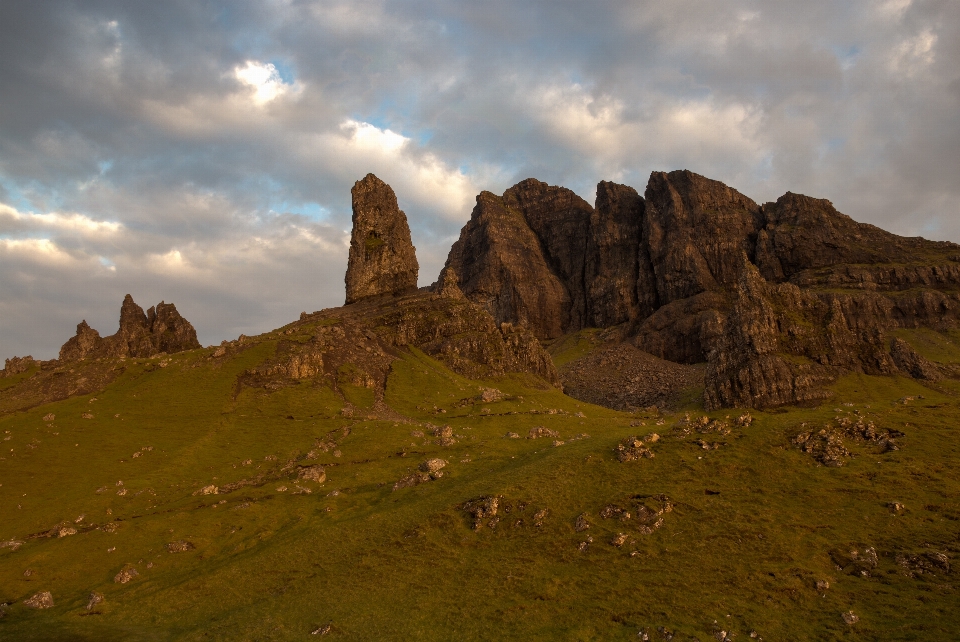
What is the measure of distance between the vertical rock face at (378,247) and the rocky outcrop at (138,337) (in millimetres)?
52749

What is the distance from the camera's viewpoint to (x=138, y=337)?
556 ft

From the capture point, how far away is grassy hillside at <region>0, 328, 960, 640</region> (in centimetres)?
3281

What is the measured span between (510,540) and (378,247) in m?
156

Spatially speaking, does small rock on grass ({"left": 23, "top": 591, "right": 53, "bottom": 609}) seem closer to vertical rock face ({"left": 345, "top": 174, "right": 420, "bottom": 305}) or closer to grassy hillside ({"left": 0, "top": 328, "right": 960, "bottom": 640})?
grassy hillside ({"left": 0, "top": 328, "right": 960, "bottom": 640})

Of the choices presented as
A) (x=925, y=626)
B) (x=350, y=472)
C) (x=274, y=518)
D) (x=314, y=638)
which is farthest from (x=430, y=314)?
(x=925, y=626)

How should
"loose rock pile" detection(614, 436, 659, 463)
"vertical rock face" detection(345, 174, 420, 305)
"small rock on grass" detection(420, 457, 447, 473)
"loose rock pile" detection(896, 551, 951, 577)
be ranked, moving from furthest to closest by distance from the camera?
"vertical rock face" detection(345, 174, 420, 305)
"small rock on grass" detection(420, 457, 447, 473)
"loose rock pile" detection(614, 436, 659, 463)
"loose rock pile" detection(896, 551, 951, 577)

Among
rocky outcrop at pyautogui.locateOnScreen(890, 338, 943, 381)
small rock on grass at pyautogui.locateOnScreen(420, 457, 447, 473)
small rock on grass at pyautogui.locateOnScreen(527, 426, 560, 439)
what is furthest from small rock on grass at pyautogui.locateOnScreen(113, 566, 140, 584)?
rocky outcrop at pyautogui.locateOnScreen(890, 338, 943, 381)

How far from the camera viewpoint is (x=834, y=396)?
136250 millimetres

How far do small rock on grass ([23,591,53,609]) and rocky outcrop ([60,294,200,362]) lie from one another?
125099 mm

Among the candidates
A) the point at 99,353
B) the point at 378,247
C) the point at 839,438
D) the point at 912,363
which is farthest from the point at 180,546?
the point at 912,363

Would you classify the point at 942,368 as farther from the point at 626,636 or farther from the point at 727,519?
the point at 626,636

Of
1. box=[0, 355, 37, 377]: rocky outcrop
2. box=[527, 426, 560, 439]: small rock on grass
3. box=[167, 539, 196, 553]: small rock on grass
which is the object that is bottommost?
box=[167, 539, 196, 553]: small rock on grass

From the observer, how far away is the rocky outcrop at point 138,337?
162 metres

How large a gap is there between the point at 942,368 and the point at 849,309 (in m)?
29.0
